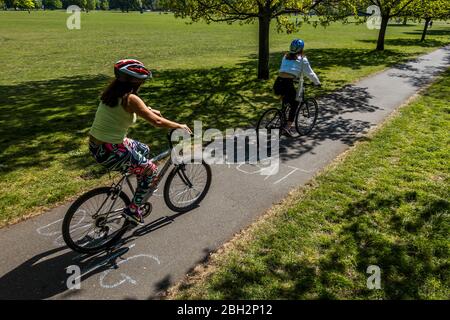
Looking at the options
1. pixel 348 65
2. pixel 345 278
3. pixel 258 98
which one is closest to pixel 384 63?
pixel 348 65

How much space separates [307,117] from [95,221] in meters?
6.50

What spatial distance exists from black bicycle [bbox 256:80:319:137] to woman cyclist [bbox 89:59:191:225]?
14.4 feet

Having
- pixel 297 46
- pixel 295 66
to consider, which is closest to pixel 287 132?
pixel 295 66

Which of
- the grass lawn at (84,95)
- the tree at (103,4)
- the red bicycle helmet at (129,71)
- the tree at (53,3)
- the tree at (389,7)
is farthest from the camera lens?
the tree at (103,4)

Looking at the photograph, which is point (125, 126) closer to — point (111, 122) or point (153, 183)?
point (111, 122)

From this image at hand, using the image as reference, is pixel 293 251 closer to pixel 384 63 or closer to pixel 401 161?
pixel 401 161

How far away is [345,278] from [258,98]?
9020 millimetres

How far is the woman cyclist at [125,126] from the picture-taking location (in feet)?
13.0

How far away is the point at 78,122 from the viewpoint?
32.2 feet

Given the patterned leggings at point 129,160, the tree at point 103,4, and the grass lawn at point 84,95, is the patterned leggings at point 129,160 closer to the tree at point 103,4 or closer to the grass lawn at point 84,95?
the grass lawn at point 84,95

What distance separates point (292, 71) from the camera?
766cm

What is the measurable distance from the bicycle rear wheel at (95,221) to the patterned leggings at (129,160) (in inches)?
11.4

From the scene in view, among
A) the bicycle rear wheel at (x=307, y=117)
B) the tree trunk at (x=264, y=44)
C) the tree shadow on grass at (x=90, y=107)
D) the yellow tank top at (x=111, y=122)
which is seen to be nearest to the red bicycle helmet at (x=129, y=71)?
the yellow tank top at (x=111, y=122)

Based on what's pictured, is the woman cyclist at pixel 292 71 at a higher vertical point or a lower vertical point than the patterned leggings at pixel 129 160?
higher
